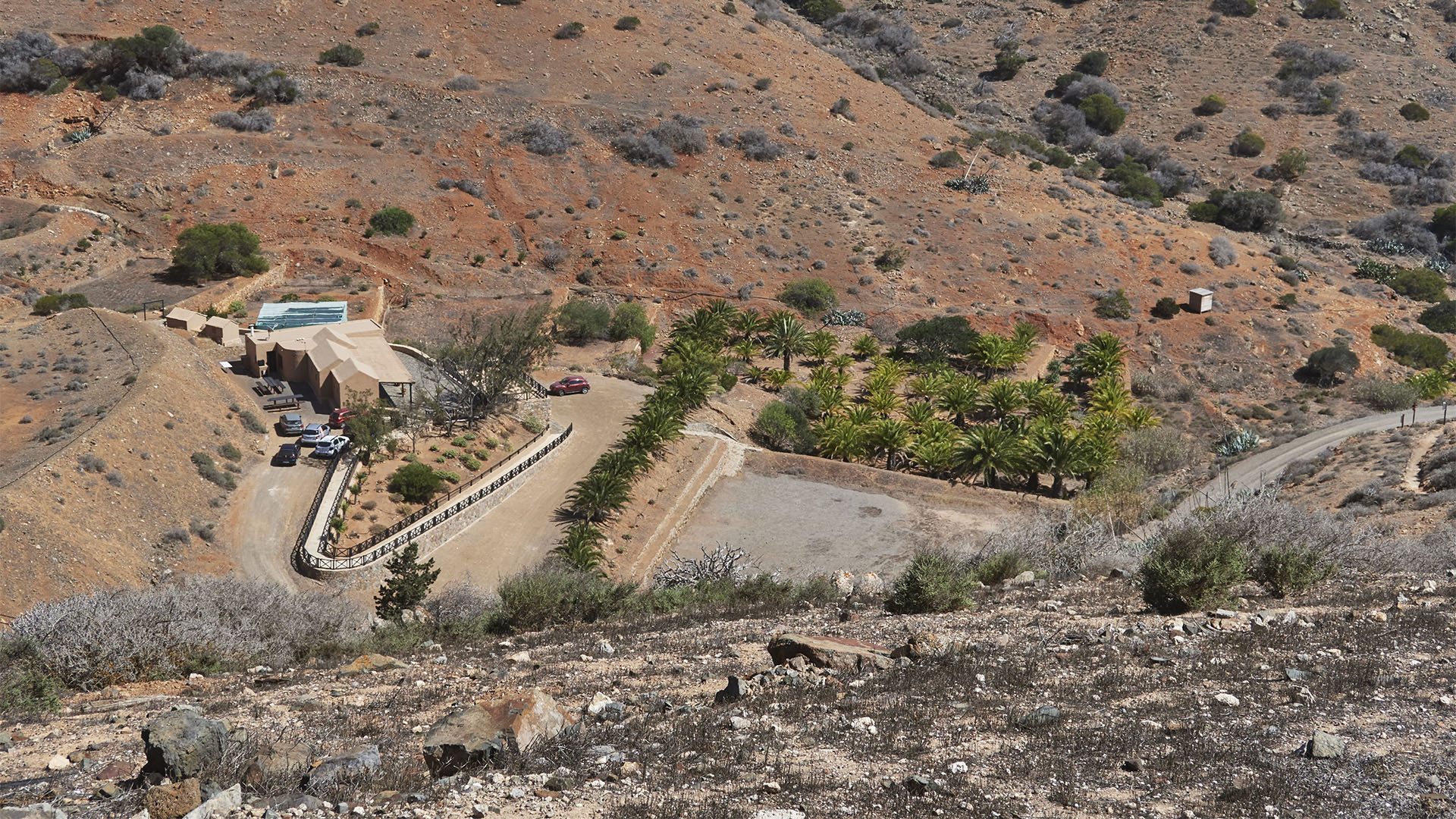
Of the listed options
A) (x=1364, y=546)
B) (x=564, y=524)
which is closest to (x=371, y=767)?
(x=1364, y=546)

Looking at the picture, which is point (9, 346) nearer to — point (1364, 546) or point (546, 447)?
point (546, 447)

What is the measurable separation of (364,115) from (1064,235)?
132 ft

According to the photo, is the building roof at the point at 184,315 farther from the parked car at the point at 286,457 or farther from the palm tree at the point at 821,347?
the palm tree at the point at 821,347

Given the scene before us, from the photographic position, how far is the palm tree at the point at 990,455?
40.0m

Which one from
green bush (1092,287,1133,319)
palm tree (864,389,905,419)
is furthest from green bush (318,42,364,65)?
green bush (1092,287,1133,319)

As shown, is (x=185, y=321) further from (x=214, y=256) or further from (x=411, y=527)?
(x=411, y=527)

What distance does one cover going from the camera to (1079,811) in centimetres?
907

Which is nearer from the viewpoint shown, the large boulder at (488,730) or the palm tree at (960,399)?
the large boulder at (488,730)

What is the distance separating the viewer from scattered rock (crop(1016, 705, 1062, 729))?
11.0 metres

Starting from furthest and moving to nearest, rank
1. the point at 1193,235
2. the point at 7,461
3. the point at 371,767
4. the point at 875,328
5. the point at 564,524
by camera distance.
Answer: the point at 1193,235 < the point at 875,328 < the point at 564,524 < the point at 7,461 < the point at 371,767

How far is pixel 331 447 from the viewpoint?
35.9 m

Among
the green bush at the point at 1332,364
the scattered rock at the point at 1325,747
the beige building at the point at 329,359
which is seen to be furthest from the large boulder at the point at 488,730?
the green bush at the point at 1332,364

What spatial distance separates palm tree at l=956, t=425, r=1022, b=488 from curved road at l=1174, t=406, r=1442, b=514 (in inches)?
Answer: 232

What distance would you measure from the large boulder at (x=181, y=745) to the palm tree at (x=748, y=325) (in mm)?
44389
